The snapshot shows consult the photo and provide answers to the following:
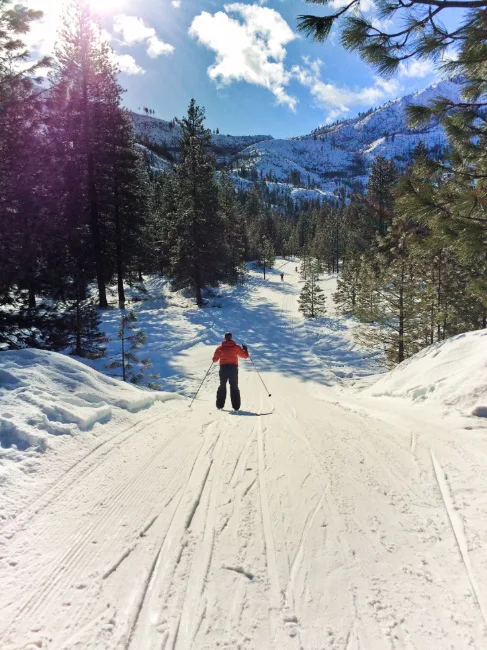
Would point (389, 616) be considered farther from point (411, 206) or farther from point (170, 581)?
point (411, 206)

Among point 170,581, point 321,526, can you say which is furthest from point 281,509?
point 170,581

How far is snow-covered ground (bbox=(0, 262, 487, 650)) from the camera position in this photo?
7.70ft

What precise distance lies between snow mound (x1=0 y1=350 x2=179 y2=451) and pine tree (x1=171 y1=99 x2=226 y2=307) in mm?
19370

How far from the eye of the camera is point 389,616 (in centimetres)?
242

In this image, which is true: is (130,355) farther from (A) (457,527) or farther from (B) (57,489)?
(A) (457,527)

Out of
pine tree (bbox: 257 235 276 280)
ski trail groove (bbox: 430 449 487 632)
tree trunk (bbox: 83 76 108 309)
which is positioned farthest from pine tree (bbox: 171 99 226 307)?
pine tree (bbox: 257 235 276 280)

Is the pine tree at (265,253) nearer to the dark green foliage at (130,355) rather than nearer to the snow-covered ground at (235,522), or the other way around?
the dark green foliage at (130,355)

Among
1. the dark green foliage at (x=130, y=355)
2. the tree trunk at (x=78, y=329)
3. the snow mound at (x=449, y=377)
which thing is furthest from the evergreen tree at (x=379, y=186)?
the tree trunk at (x=78, y=329)

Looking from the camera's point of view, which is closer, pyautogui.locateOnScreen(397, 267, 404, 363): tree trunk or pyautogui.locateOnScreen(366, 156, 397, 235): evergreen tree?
pyautogui.locateOnScreen(397, 267, 404, 363): tree trunk

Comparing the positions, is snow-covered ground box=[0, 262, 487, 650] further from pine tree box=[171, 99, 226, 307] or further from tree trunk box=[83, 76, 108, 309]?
pine tree box=[171, 99, 226, 307]

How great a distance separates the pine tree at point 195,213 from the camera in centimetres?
2591

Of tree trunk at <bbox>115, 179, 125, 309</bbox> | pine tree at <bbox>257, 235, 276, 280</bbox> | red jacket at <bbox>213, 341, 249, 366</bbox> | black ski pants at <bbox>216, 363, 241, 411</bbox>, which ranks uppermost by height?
pine tree at <bbox>257, 235, 276, 280</bbox>

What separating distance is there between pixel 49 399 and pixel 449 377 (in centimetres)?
782

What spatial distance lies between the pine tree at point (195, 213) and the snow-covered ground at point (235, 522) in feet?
65.5
